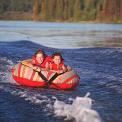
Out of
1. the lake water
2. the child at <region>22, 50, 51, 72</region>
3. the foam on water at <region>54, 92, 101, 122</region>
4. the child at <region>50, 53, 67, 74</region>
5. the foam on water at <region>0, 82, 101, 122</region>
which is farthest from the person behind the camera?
the child at <region>22, 50, 51, 72</region>

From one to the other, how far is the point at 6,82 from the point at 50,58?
1.92 metres

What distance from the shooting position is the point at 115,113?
30.8 ft

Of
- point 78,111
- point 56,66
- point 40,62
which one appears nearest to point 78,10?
point 40,62

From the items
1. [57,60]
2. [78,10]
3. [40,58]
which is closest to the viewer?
[57,60]

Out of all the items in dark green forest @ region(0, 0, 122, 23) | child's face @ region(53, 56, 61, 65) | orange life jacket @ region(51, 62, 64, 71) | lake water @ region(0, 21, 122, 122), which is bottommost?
lake water @ region(0, 21, 122, 122)

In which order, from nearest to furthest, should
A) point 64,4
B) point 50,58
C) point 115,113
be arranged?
1. point 115,113
2. point 50,58
3. point 64,4

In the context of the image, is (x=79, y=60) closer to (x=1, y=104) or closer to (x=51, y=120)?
(x=1, y=104)

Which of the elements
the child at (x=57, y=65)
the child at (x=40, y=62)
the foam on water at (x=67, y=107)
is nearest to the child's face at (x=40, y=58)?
the child at (x=40, y=62)

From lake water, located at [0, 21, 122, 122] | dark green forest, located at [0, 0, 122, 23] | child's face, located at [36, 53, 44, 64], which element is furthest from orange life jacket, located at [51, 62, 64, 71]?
dark green forest, located at [0, 0, 122, 23]

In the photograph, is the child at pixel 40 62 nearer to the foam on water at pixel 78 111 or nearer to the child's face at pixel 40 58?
the child's face at pixel 40 58

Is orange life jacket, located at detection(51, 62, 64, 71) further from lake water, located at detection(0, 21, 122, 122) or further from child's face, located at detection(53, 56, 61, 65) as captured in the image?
lake water, located at detection(0, 21, 122, 122)

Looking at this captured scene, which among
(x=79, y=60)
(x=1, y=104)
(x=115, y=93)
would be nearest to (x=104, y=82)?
(x=115, y=93)

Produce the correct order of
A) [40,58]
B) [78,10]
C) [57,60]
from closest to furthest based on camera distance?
[57,60] → [40,58] → [78,10]

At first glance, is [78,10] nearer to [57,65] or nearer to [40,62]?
[40,62]
